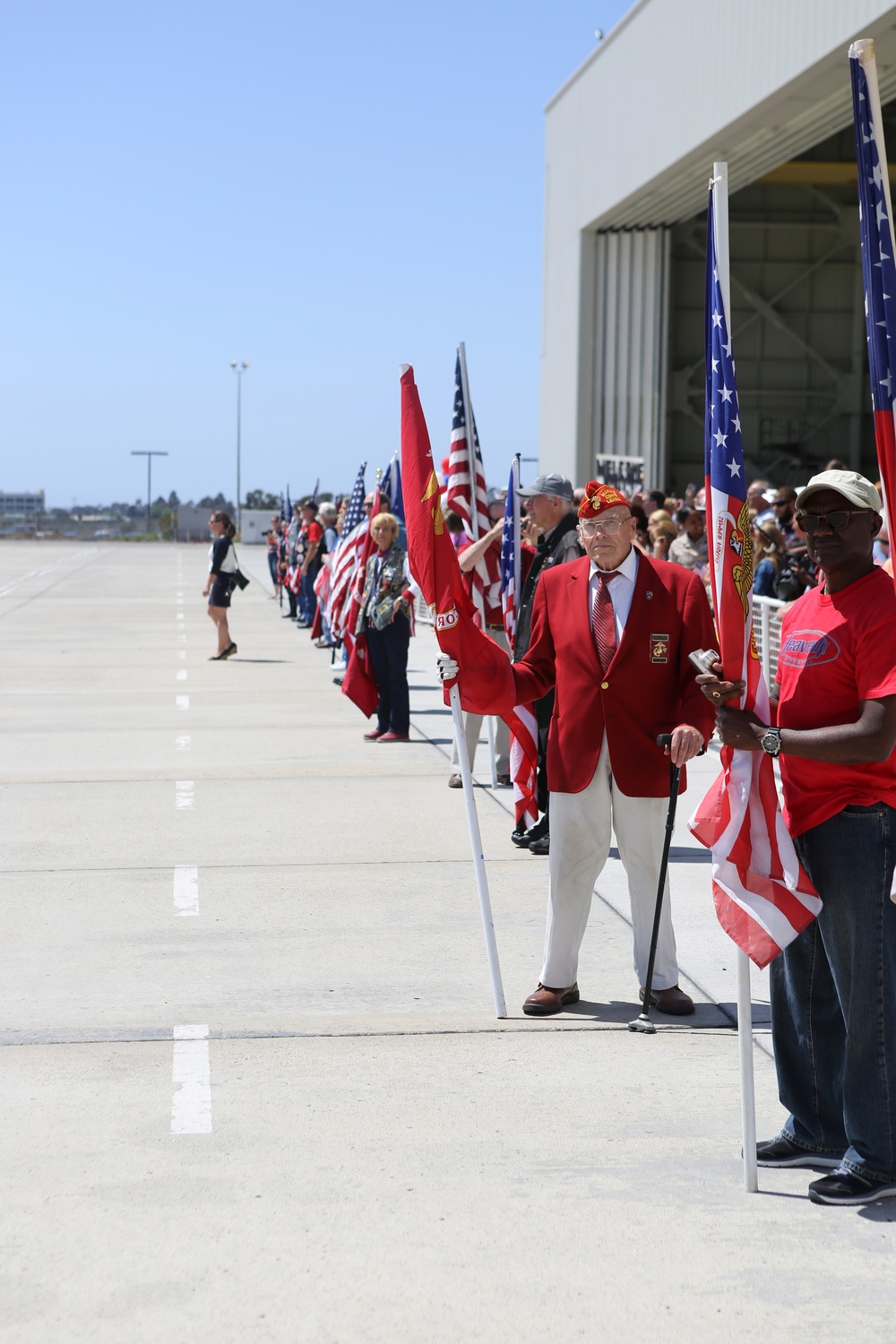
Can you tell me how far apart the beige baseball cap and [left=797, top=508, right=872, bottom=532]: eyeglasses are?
3 centimetres

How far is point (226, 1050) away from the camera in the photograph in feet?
17.5

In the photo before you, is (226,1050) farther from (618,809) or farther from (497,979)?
(618,809)

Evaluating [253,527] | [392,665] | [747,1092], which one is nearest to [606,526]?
[747,1092]

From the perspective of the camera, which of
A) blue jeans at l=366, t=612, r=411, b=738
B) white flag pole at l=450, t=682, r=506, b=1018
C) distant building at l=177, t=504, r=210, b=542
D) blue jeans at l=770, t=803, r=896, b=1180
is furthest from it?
distant building at l=177, t=504, r=210, b=542

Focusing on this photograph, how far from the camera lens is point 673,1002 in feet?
→ 18.9

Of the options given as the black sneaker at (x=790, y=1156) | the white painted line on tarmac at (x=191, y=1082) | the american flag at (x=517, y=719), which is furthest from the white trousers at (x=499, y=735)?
the black sneaker at (x=790, y=1156)

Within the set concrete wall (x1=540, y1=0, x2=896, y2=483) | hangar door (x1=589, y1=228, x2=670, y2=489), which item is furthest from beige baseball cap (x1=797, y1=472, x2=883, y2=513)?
hangar door (x1=589, y1=228, x2=670, y2=489)

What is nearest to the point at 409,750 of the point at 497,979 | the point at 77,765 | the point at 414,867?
the point at 77,765

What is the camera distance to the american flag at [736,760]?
13.6 ft

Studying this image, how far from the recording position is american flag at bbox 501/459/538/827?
7438mm

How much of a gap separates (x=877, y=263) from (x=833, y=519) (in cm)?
67

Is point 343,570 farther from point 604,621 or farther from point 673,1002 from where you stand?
point 673,1002

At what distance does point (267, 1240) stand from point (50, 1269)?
0.53m

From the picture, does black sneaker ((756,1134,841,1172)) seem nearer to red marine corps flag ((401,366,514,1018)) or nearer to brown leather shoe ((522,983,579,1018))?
brown leather shoe ((522,983,579,1018))
